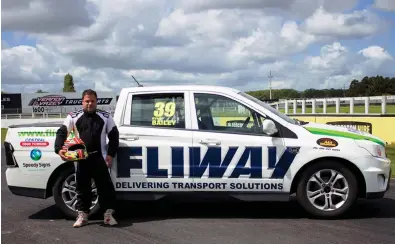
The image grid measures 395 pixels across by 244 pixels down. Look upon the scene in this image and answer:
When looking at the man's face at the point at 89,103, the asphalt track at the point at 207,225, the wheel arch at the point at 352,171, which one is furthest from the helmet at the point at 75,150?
the wheel arch at the point at 352,171

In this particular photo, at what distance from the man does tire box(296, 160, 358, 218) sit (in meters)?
2.50

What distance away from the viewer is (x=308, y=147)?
20.4ft

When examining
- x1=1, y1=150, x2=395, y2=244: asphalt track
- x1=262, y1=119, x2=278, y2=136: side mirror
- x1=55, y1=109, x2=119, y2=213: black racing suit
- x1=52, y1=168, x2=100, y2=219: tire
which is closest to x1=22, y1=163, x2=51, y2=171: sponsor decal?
x1=52, y1=168, x2=100, y2=219: tire

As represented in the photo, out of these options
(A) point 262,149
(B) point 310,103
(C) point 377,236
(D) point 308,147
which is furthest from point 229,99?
(B) point 310,103

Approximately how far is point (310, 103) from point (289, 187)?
17225 mm

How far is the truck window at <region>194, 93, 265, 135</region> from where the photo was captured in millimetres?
6379

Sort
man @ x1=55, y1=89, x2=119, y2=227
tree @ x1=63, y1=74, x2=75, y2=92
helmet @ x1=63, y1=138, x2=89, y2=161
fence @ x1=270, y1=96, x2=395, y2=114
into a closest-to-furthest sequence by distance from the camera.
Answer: helmet @ x1=63, y1=138, x2=89, y2=161 → man @ x1=55, y1=89, x2=119, y2=227 → fence @ x1=270, y1=96, x2=395, y2=114 → tree @ x1=63, y1=74, x2=75, y2=92

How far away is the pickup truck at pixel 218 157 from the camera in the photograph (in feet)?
20.4

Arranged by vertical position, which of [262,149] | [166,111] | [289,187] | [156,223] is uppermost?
[166,111]

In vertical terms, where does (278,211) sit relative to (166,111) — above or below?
below

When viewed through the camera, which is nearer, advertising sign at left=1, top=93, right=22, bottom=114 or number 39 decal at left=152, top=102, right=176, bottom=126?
number 39 decal at left=152, top=102, right=176, bottom=126

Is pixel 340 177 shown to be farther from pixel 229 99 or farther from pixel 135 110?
pixel 135 110

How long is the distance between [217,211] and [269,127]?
161 centimetres

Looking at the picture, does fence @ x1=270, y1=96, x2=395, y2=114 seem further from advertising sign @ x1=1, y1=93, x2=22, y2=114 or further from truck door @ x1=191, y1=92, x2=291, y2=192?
advertising sign @ x1=1, y1=93, x2=22, y2=114
